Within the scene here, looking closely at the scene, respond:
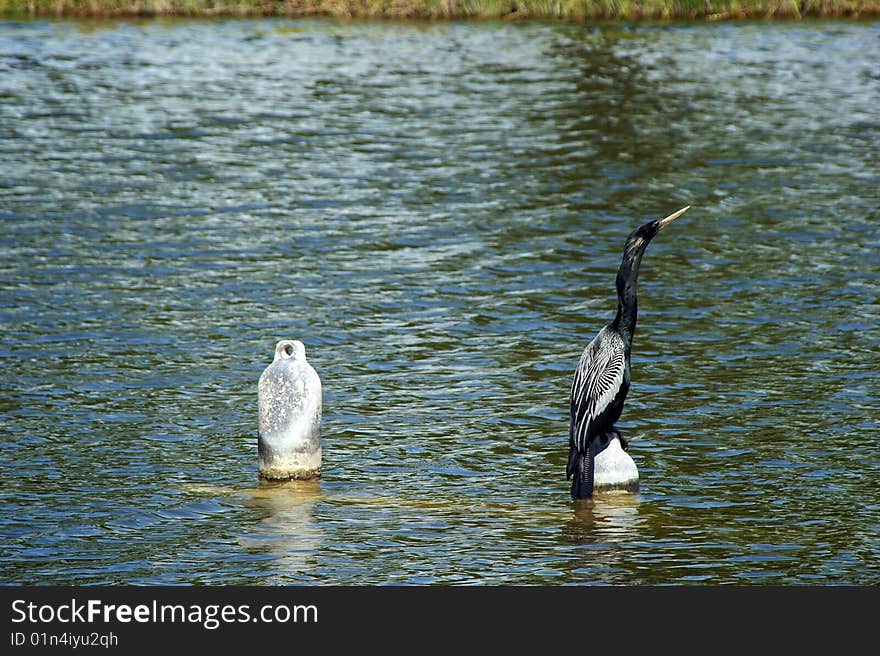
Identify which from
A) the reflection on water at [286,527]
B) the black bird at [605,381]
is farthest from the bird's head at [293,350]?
the black bird at [605,381]

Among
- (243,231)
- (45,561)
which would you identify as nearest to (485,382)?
(45,561)

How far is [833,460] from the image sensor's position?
12.1 m

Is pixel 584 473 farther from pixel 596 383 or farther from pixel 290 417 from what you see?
pixel 290 417

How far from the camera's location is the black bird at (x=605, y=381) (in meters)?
10.8

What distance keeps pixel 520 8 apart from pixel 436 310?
2448cm

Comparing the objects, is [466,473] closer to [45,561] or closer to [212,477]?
[212,477]

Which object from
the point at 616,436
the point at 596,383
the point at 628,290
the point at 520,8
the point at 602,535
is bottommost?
the point at 602,535

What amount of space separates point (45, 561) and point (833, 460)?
20.8 ft

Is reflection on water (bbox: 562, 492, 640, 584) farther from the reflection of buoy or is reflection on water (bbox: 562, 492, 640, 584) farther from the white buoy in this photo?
the reflection of buoy

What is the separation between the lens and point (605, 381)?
35.4 ft

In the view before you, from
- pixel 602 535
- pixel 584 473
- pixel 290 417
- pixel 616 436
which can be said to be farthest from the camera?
pixel 290 417

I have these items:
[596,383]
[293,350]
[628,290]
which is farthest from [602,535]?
[293,350]

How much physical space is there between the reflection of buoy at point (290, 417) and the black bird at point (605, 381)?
202 cm

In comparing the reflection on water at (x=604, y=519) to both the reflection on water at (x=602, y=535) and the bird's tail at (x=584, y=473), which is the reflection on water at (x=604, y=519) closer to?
the reflection on water at (x=602, y=535)
